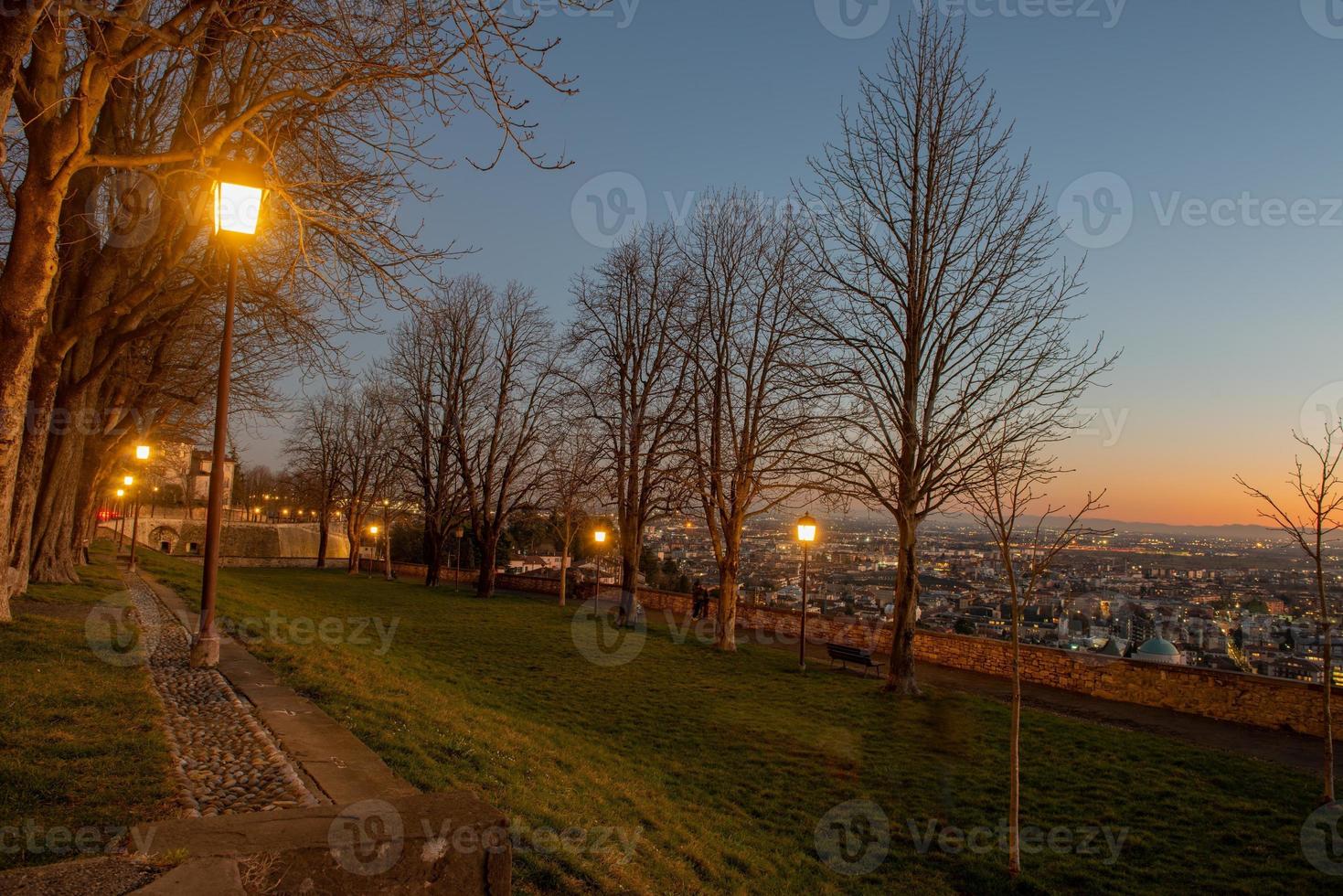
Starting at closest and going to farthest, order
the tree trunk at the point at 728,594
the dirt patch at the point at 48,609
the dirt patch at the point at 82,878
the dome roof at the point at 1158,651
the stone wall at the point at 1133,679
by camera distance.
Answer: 1. the dirt patch at the point at 82,878
2. the dirt patch at the point at 48,609
3. the stone wall at the point at 1133,679
4. the dome roof at the point at 1158,651
5. the tree trunk at the point at 728,594

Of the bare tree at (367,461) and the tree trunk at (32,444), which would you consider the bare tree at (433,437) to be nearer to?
the bare tree at (367,461)

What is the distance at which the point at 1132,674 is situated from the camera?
14.0 meters

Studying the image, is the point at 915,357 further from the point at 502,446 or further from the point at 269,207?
the point at 502,446

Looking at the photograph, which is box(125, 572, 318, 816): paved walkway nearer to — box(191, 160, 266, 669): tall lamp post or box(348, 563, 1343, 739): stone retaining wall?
box(191, 160, 266, 669): tall lamp post

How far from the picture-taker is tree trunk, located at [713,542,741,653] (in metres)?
18.4

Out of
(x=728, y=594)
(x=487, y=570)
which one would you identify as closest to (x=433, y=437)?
(x=487, y=570)

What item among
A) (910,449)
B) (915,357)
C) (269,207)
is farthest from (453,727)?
(915,357)

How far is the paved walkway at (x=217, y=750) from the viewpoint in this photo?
14.2 feet

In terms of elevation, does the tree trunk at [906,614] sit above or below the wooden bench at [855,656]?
above

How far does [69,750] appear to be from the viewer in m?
4.69

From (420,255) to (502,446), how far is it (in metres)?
25.2

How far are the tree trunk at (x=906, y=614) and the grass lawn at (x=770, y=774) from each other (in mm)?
457

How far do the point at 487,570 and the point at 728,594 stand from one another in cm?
1474

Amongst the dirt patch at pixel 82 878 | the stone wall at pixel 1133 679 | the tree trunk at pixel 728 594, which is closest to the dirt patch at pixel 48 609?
the dirt patch at pixel 82 878
